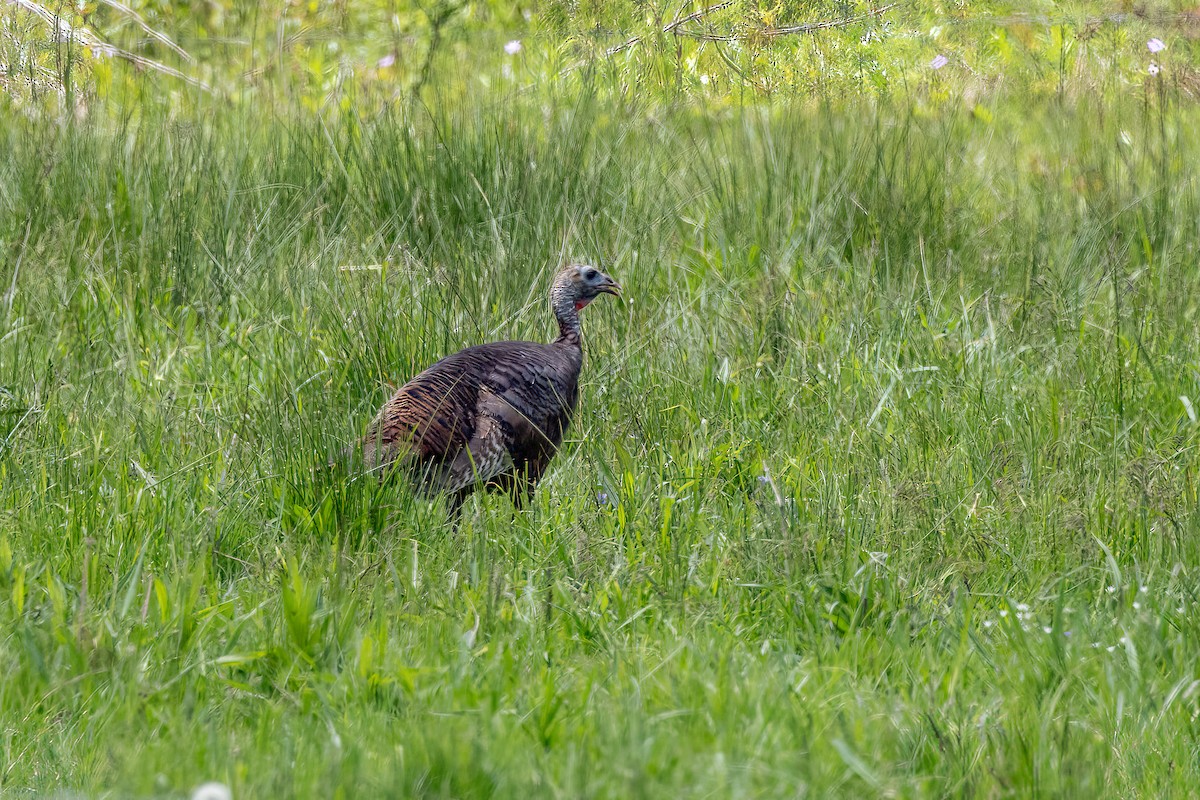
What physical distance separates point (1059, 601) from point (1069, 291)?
101 inches

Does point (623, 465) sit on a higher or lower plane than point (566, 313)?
lower

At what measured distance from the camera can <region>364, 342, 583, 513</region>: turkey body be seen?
3773 mm

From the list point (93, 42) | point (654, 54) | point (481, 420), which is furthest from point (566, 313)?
point (93, 42)

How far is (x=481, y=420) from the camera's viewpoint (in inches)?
158

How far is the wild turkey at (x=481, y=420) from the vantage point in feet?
12.4

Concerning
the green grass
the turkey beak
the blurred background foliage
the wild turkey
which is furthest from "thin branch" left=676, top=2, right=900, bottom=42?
the wild turkey

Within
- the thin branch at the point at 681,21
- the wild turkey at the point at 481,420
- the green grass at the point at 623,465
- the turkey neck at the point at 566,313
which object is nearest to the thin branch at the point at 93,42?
the green grass at the point at 623,465

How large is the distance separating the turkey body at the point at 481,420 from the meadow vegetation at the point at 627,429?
151 mm

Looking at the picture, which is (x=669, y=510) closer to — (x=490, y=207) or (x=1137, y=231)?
(x=490, y=207)

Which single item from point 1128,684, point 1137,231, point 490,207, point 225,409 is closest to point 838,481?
point 1128,684

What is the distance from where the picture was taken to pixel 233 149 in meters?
5.84

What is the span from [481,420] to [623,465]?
1.63 ft

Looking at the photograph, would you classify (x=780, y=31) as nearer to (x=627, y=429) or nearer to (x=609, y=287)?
(x=609, y=287)

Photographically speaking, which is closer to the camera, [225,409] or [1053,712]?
[1053,712]
